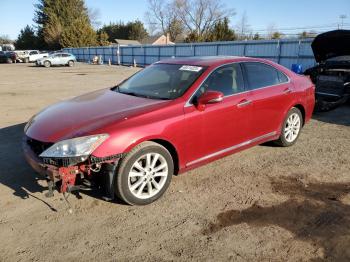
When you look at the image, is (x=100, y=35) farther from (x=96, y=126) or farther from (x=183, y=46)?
(x=96, y=126)

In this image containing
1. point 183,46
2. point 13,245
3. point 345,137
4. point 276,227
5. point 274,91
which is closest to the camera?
point 13,245

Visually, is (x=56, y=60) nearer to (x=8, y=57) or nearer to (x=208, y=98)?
(x=8, y=57)

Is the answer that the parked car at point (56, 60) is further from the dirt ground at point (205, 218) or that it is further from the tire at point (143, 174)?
the tire at point (143, 174)

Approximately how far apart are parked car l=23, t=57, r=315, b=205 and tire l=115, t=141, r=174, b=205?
1cm

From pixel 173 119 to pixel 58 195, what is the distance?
1632 mm

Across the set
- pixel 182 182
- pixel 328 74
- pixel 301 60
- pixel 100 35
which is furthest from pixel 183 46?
pixel 100 35

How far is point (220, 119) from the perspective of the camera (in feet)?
14.9

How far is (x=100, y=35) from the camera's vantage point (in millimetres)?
63531

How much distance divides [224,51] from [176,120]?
74.6ft

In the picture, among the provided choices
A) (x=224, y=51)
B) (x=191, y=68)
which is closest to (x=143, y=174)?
(x=191, y=68)

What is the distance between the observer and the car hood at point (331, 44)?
8685 mm

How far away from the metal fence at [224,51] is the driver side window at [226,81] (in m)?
16.0

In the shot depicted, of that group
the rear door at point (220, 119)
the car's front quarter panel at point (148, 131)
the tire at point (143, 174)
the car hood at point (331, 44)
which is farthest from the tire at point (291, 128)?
the car hood at point (331, 44)

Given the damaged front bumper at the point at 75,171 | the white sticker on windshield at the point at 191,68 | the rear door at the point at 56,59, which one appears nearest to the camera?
the damaged front bumper at the point at 75,171
